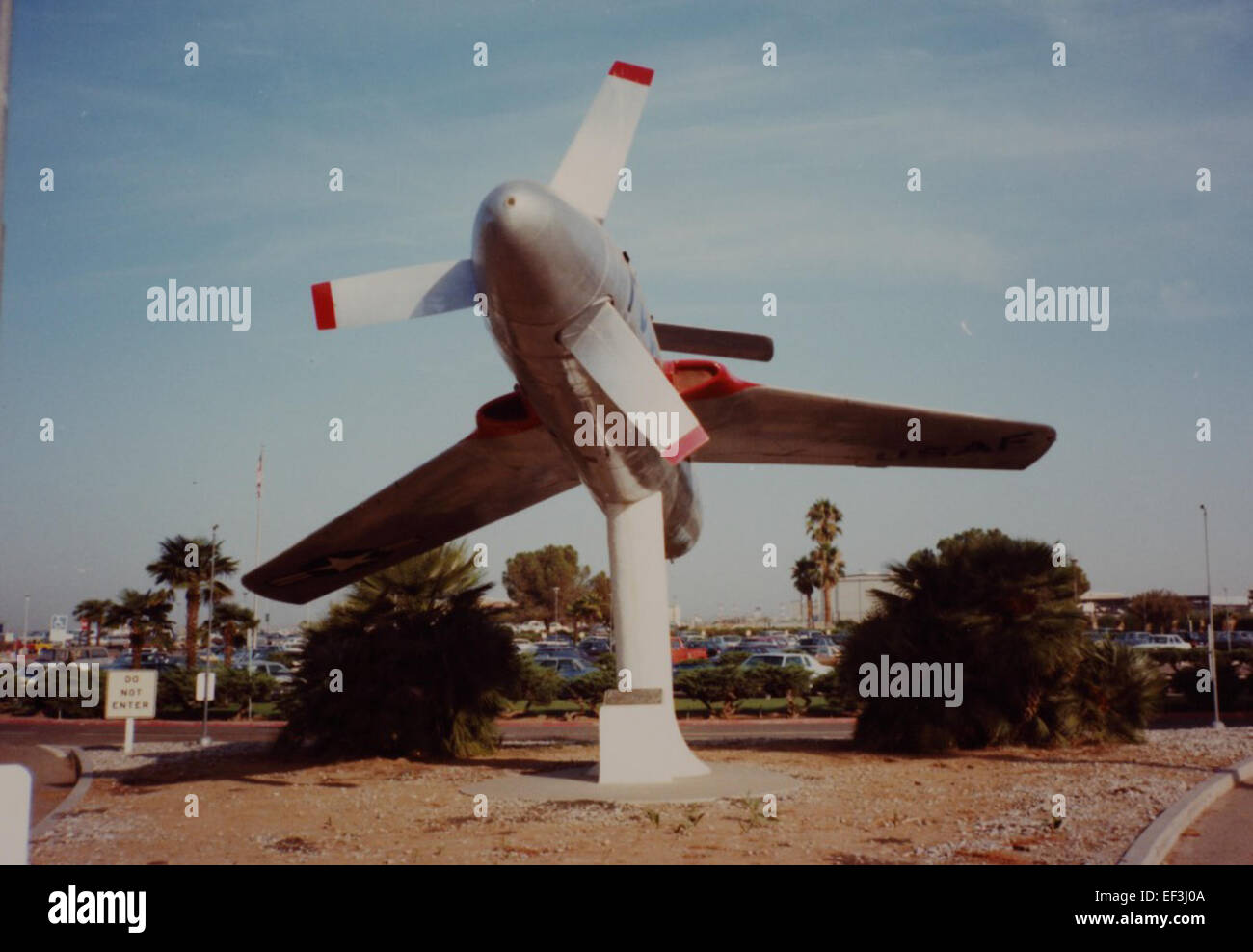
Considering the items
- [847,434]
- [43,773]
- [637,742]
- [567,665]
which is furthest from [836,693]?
[567,665]

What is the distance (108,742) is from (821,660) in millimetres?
35193

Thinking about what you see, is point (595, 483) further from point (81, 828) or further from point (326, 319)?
point (81, 828)

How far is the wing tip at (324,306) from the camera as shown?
984cm

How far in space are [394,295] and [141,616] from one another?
36042 millimetres

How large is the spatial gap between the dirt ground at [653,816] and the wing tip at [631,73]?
7800 mm

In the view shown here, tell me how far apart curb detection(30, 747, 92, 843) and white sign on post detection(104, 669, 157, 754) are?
91cm

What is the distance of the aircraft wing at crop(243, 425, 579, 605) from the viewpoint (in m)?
14.3

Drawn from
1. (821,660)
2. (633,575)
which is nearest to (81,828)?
(633,575)

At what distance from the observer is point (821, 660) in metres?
50.5

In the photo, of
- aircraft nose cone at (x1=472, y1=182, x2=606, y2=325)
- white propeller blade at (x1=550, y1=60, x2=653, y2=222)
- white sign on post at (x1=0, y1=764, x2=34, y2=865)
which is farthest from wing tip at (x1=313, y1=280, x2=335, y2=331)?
white sign on post at (x1=0, y1=764, x2=34, y2=865)

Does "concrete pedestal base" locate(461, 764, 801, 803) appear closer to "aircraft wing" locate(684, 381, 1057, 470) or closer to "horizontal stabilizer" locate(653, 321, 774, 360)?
"aircraft wing" locate(684, 381, 1057, 470)

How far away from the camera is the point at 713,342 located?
53.0ft

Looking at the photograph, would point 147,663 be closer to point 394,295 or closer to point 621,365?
point 394,295

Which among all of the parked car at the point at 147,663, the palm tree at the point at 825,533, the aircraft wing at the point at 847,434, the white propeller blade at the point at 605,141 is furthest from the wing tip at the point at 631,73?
the palm tree at the point at 825,533
